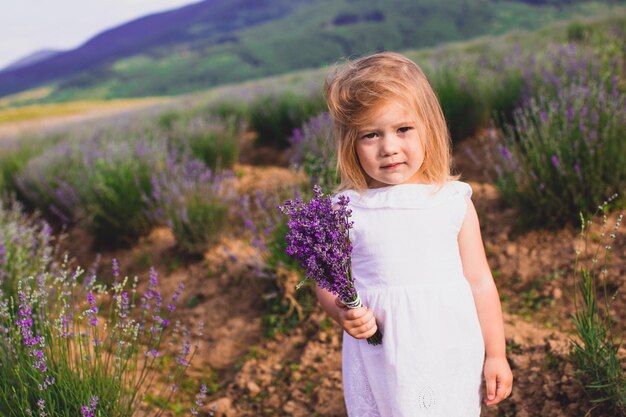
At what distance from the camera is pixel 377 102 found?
1636 mm

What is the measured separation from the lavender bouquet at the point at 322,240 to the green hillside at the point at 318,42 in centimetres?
11734

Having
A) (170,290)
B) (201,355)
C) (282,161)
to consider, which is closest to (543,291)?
(201,355)

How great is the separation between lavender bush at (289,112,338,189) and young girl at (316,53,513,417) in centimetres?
179

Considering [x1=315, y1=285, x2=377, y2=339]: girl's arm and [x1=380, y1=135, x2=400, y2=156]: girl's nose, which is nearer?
[x1=315, y1=285, x2=377, y2=339]: girl's arm

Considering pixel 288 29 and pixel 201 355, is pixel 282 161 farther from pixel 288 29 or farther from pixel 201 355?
pixel 288 29

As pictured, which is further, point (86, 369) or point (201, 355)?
point (201, 355)

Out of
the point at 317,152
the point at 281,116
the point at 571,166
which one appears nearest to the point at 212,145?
the point at 281,116

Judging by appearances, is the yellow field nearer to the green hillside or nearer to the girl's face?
the girl's face

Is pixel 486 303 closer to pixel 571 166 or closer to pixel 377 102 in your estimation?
pixel 377 102

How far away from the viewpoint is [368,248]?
165 centimetres

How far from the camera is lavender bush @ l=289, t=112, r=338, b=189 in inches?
149

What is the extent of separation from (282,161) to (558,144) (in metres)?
4.00

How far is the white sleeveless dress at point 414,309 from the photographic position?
1576mm

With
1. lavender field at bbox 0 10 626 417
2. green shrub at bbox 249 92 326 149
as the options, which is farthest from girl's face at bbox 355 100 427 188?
green shrub at bbox 249 92 326 149
